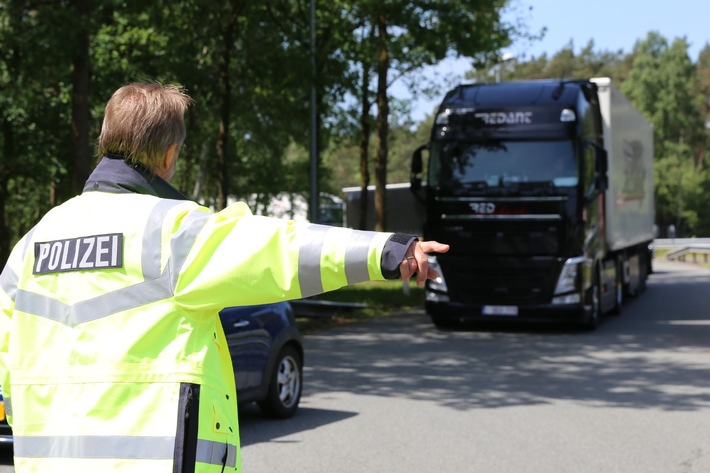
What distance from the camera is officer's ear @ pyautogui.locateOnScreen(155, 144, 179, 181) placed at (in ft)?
9.52

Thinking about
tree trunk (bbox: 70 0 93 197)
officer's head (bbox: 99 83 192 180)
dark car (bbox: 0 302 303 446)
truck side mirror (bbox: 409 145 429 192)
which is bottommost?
dark car (bbox: 0 302 303 446)

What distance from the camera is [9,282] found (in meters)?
2.96

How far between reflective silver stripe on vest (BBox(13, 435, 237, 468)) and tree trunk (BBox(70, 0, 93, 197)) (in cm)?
1490

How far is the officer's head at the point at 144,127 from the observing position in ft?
9.37

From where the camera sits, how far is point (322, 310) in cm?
2072

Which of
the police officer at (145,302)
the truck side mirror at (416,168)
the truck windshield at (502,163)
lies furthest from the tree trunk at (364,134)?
→ the police officer at (145,302)

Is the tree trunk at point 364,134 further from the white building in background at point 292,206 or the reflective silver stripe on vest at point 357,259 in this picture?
the reflective silver stripe on vest at point 357,259

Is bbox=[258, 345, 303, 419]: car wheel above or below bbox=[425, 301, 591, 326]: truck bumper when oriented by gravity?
below

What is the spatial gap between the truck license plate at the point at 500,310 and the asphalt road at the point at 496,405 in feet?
1.13

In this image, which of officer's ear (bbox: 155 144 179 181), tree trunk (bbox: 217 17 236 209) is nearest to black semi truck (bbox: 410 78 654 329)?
tree trunk (bbox: 217 17 236 209)

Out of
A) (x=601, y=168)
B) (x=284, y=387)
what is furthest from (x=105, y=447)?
(x=601, y=168)

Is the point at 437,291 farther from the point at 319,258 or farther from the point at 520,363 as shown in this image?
the point at 319,258

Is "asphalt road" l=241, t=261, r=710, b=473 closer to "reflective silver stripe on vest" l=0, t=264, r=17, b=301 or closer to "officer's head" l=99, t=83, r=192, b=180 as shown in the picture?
"reflective silver stripe on vest" l=0, t=264, r=17, b=301

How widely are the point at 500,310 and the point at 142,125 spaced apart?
13.8 m
